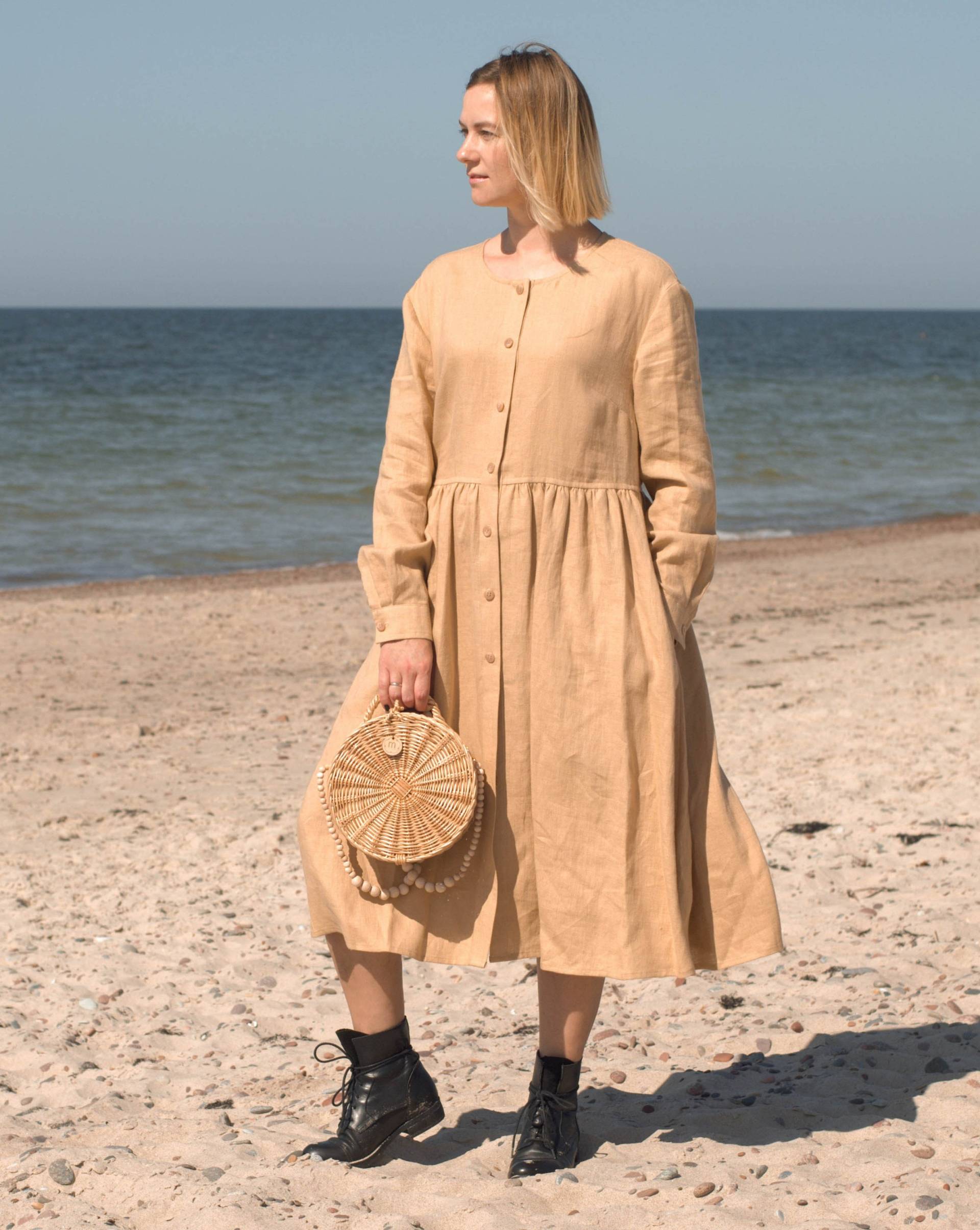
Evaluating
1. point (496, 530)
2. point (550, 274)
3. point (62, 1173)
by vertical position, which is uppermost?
point (550, 274)

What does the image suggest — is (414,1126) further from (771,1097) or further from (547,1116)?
(771,1097)

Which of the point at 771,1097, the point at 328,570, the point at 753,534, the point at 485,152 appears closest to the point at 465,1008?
the point at 771,1097

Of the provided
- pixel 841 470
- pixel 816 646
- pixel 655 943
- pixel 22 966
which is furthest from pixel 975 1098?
pixel 841 470

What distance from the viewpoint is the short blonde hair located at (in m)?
2.31

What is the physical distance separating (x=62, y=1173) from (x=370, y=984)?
2.31 ft

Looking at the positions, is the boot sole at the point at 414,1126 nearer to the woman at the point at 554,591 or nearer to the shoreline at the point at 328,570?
the woman at the point at 554,591

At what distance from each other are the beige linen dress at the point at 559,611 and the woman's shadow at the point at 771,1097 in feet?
1.81

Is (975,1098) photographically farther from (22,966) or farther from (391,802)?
(22,966)

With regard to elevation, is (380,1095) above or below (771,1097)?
above

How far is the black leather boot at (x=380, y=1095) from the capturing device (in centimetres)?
259

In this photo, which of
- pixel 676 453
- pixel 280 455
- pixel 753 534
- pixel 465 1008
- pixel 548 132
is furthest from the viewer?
pixel 280 455

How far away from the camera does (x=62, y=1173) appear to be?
2.62m

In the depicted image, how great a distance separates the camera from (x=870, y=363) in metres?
50.7

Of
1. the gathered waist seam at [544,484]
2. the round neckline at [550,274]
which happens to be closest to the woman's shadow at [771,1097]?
the gathered waist seam at [544,484]
